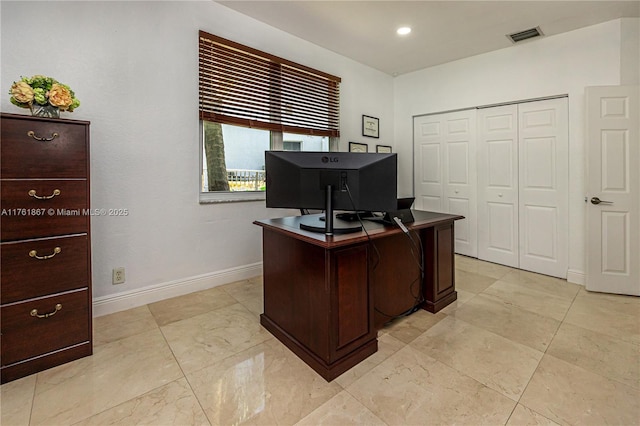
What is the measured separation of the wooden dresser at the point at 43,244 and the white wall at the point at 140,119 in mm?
612

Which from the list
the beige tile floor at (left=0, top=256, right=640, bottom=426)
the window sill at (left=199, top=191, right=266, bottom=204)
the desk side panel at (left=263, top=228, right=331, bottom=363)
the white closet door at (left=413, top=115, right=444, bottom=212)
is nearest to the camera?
the beige tile floor at (left=0, top=256, right=640, bottom=426)

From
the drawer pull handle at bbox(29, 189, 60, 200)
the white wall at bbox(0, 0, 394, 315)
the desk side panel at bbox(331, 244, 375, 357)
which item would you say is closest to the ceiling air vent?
the white wall at bbox(0, 0, 394, 315)

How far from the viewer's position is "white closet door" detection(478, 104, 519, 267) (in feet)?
11.8

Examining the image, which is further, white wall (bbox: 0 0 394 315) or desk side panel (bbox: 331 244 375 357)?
white wall (bbox: 0 0 394 315)

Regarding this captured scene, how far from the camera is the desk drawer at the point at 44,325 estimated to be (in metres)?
1.58

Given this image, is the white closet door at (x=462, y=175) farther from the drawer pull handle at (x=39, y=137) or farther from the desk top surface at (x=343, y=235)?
the drawer pull handle at (x=39, y=137)

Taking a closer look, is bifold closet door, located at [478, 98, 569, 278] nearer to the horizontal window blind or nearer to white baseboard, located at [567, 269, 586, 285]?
white baseboard, located at [567, 269, 586, 285]

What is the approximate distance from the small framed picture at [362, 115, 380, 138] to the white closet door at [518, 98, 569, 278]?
71.4 inches

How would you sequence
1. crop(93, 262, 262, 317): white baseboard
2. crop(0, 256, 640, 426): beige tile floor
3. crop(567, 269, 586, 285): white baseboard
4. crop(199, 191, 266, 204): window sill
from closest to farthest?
1. crop(0, 256, 640, 426): beige tile floor
2. crop(93, 262, 262, 317): white baseboard
3. crop(199, 191, 266, 204): window sill
4. crop(567, 269, 586, 285): white baseboard

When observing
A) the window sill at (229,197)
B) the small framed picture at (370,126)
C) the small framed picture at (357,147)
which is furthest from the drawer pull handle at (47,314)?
the small framed picture at (370,126)

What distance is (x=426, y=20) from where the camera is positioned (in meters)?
3.03

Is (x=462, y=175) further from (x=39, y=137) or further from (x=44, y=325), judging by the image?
(x=44, y=325)

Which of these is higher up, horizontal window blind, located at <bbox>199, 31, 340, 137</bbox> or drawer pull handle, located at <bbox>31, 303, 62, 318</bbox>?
horizontal window blind, located at <bbox>199, 31, 340, 137</bbox>

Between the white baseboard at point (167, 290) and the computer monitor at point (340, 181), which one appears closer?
the computer monitor at point (340, 181)
